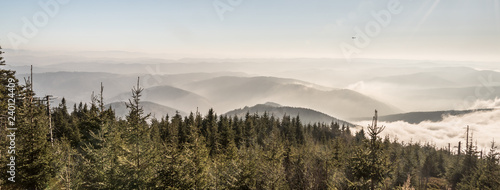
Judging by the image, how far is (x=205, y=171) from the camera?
20781 millimetres

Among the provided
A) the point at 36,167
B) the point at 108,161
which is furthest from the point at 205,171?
the point at 36,167

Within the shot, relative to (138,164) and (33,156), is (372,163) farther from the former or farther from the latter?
(33,156)

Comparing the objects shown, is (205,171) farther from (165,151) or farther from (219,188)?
(165,151)

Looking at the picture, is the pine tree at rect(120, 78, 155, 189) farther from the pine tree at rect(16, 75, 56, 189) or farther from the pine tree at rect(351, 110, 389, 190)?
the pine tree at rect(351, 110, 389, 190)

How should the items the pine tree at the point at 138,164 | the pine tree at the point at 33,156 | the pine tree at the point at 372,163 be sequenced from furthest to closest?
the pine tree at the point at 33,156, the pine tree at the point at 138,164, the pine tree at the point at 372,163

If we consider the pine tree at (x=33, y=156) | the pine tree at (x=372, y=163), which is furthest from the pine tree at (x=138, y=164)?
the pine tree at (x=372, y=163)

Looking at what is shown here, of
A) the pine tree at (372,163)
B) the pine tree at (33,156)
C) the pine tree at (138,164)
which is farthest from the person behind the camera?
the pine tree at (33,156)

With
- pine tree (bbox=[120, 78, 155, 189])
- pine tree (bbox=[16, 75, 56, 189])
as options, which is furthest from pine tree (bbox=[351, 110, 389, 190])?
pine tree (bbox=[16, 75, 56, 189])

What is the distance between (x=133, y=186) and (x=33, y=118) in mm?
14604

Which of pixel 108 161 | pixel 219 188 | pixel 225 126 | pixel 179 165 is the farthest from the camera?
pixel 225 126

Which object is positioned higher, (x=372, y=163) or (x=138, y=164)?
(x=372, y=163)

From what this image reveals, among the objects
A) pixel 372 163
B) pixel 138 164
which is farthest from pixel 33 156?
pixel 372 163

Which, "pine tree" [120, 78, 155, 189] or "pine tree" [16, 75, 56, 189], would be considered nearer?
"pine tree" [120, 78, 155, 189]

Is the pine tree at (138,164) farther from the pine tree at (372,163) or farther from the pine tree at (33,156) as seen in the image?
the pine tree at (372,163)
